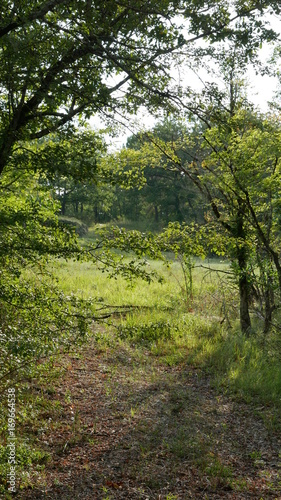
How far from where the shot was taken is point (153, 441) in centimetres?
509

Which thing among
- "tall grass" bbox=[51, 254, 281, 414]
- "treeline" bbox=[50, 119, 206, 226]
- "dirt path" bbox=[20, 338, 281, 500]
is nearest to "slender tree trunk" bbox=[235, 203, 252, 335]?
"tall grass" bbox=[51, 254, 281, 414]

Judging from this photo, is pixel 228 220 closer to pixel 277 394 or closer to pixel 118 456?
pixel 277 394

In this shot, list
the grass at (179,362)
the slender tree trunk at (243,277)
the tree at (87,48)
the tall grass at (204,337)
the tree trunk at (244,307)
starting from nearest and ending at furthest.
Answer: the tree at (87,48), the grass at (179,362), the tall grass at (204,337), the slender tree trunk at (243,277), the tree trunk at (244,307)

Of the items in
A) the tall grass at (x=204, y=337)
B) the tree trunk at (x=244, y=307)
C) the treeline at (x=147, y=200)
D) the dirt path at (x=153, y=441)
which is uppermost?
the treeline at (x=147, y=200)

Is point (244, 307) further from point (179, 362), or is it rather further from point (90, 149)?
point (90, 149)

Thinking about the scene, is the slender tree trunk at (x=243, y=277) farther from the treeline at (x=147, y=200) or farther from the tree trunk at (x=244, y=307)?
the treeline at (x=147, y=200)

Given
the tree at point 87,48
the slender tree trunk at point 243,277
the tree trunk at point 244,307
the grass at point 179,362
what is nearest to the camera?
the tree at point 87,48

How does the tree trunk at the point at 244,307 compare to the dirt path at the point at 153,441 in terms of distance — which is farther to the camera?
the tree trunk at the point at 244,307

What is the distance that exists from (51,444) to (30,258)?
2.21m

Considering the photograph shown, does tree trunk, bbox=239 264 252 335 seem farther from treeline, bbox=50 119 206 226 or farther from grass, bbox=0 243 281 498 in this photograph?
treeline, bbox=50 119 206 226

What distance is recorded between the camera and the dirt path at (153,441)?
4230 millimetres

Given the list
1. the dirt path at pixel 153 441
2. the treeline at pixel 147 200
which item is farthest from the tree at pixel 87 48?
the treeline at pixel 147 200

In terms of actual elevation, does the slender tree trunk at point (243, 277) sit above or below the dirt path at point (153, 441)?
above

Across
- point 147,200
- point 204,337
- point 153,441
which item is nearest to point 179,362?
point 204,337
